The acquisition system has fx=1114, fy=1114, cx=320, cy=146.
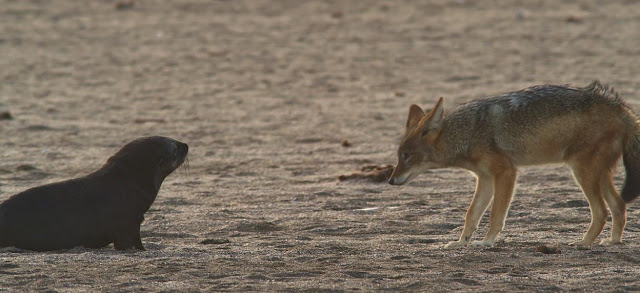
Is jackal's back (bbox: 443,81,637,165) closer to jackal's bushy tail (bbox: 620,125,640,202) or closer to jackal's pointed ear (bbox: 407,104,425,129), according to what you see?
jackal's bushy tail (bbox: 620,125,640,202)

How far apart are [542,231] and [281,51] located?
435 inches

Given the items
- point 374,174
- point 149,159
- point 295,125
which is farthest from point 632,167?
point 295,125

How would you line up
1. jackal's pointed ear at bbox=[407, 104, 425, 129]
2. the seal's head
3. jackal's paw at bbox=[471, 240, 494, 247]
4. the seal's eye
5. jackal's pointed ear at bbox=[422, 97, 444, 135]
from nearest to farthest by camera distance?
jackal's paw at bbox=[471, 240, 494, 247] < jackal's pointed ear at bbox=[422, 97, 444, 135] < the seal's eye < the seal's head < jackal's pointed ear at bbox=[407, 104, 425, 129]

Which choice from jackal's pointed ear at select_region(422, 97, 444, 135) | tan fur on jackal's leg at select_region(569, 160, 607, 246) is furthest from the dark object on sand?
tan fur on jackal's leg at select_region(569, 160, 607, 246)

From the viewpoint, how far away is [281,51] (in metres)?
19.5

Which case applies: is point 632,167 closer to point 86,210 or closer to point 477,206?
point 477,206

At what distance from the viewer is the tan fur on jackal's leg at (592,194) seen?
8.31 m

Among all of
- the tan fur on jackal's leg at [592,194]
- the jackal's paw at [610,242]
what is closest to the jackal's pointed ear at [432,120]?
the tan fur on jackal's leg at [592,194]

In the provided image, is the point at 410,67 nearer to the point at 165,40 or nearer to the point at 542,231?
the point at 165,40

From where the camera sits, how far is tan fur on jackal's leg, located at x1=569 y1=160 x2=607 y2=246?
8.31 m

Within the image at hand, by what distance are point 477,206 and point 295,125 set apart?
19.9 feet

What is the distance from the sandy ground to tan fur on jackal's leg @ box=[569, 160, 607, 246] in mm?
222

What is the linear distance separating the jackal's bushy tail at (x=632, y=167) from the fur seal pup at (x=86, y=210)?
3.72 metres

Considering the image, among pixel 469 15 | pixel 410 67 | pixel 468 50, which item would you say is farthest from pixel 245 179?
pixel 469 15
